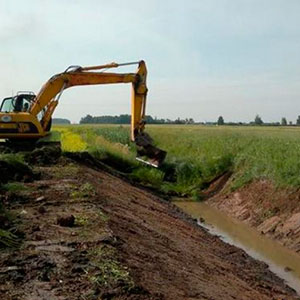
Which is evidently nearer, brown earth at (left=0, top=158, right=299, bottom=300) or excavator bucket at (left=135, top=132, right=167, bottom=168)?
brown earth at (left=0, top=158, right=299, bottom=300)

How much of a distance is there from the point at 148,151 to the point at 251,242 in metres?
7.00

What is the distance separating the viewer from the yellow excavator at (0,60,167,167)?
64.4 ft

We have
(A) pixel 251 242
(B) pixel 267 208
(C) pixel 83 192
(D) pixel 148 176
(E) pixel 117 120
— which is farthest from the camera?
(E) pixel 117 120

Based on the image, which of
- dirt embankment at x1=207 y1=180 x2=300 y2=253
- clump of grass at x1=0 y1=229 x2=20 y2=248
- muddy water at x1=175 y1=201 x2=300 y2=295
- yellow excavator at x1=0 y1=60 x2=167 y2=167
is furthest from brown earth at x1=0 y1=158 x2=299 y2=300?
yellow excavator at x1=0 y1=60 x2=167 y2=167

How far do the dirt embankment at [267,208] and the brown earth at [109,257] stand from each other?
240cm

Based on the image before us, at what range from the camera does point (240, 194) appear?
21453 millimetres

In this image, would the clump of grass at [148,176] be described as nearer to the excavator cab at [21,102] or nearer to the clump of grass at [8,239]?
the excavator cab at [21,102]

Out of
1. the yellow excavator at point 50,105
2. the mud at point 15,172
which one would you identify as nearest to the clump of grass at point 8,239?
the mud at point 15,172

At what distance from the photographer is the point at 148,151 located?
71.2ft

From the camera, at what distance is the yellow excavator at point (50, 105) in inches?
773

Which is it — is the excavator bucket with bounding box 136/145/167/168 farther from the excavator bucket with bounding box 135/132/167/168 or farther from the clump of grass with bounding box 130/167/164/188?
the clump of grass with bounding box 130/167/164/188

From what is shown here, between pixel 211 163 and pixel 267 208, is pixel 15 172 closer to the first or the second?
pixel 267 208

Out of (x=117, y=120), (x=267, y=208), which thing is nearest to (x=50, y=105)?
(x=267, y=208)

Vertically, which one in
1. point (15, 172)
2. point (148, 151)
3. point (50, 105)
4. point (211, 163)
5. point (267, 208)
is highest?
point (50, 105)
